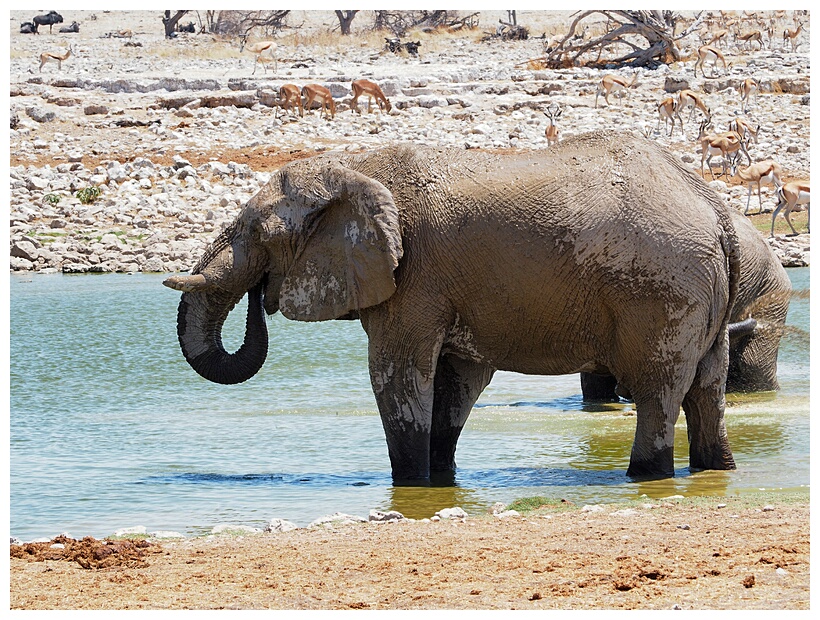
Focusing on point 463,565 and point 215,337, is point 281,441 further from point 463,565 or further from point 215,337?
point 463,565

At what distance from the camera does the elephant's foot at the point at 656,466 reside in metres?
7.98

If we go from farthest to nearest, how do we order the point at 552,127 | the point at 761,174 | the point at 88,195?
1. the point at 552,127
2. the point at 88,195
3. the point at 761,174

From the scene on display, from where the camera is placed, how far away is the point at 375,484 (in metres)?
8.28

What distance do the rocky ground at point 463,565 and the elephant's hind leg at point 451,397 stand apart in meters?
1.65

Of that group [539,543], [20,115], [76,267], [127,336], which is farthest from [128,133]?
[539,543]

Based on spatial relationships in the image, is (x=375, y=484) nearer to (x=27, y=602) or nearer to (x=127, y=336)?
(x=27, y=602)

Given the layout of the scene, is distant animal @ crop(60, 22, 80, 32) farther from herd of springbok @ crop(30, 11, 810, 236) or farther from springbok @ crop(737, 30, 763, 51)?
springbok @ crop(737, 30, 763, 51)

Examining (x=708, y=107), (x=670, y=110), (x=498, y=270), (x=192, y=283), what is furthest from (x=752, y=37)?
(x=192, y=283)

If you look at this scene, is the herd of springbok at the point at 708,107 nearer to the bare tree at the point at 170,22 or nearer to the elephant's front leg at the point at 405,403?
the bare tree at the point at 170,22

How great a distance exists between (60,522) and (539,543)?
2955 millimetres

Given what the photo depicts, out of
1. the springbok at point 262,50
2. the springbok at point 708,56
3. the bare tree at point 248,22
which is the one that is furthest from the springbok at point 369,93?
the bare tree at point 248,22

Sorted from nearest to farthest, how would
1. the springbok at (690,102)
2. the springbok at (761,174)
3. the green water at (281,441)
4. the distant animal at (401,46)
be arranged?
the green water at (281,441)
the springbok at (761,174)
the springbok at (690,102)
the distant animal at (401,46)

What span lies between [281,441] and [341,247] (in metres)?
→ 2.66

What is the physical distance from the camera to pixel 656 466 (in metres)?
8.00
